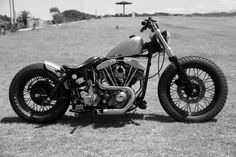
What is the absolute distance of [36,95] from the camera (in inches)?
204

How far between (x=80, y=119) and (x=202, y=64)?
2.10m

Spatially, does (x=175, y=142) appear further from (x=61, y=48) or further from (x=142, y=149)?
(x=61, y=48)

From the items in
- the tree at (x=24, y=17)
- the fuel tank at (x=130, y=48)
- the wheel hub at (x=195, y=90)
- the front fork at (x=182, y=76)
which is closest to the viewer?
the fuel tank at (x=130, y=48)

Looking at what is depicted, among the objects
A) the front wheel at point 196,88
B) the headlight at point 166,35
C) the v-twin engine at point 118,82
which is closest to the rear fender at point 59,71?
the v-twin engine at point 118,82

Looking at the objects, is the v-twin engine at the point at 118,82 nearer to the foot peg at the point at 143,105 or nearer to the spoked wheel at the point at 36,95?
the foot peg at the point at 143,105

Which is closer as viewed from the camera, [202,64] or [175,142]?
[175,142]

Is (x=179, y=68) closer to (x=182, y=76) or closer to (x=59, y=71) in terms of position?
(x=182, y=76)

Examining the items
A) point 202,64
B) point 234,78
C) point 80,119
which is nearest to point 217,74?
point 202,64

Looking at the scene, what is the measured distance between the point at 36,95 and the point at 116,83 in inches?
49.9

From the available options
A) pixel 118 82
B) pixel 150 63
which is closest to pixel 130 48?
pixel 150 63

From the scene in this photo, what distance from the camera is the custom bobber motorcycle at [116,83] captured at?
4961mm

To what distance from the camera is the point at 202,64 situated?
16.4 ft

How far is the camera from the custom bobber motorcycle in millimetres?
4961

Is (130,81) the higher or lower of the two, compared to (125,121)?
higher
